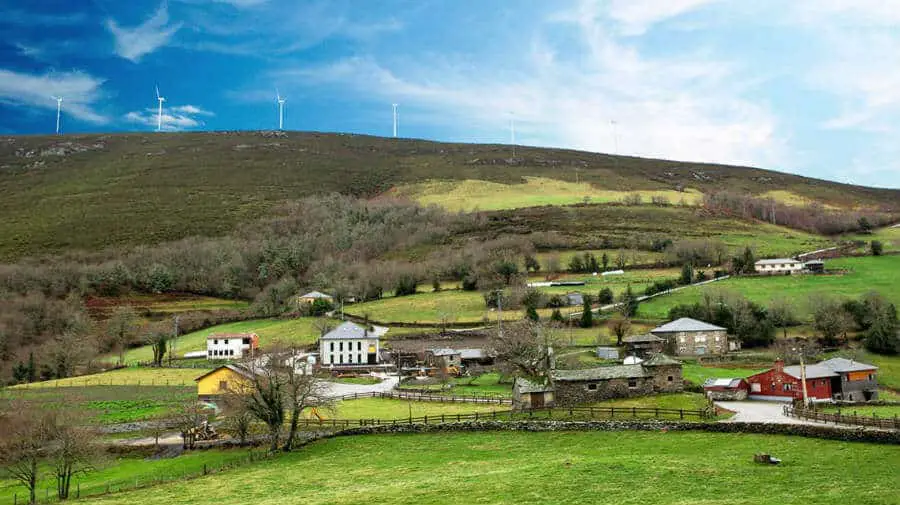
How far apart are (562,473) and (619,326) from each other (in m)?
58.0

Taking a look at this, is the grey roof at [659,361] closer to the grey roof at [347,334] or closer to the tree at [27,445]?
the tree at [27,445]

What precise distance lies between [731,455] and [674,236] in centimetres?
12566

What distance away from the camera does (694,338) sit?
281 ft

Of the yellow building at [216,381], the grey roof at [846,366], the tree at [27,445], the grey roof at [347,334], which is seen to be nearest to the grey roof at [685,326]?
the grey roof at [846,366]

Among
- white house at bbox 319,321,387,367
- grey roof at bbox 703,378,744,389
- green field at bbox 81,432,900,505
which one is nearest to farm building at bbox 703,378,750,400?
grey roof at bbox 703,378,744,389

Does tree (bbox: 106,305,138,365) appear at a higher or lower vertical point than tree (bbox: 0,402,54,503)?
higher

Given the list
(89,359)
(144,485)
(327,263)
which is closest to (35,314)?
(89,359)

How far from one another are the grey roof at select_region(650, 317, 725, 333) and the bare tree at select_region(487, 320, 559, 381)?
68.7 ft

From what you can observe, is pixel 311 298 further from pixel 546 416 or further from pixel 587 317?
pixel 546 416

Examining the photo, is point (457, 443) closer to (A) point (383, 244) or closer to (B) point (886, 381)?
(B) point (886, 381)

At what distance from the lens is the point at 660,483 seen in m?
27.5

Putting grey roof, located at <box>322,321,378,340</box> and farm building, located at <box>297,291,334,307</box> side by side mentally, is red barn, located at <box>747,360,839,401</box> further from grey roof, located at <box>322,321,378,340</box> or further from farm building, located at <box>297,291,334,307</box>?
farm building, located at <box>297,291,334,307</box>

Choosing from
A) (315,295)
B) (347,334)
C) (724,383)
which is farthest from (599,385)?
(315,295)

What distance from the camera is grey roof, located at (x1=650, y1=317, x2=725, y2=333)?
86.2 metres
